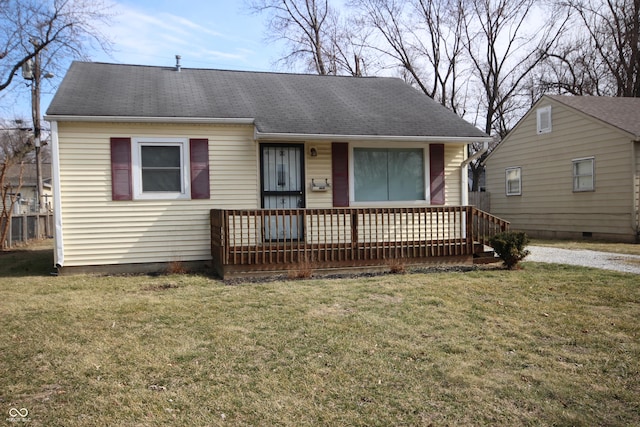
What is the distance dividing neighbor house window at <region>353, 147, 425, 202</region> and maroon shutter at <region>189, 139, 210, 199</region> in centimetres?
308

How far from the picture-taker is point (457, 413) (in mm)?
3244

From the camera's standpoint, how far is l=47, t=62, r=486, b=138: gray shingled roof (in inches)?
358

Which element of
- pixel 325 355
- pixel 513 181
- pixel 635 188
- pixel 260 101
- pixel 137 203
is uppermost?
pixel 260 101

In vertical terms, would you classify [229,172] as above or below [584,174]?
below

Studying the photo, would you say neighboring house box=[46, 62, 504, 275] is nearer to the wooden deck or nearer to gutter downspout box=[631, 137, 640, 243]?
the wooden deck

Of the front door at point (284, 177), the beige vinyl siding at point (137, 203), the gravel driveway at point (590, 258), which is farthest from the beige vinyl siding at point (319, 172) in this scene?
the gravel driveway at point (590, 258)

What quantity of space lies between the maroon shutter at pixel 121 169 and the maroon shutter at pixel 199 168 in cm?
115

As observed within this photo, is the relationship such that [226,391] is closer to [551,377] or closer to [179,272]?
[551,377]

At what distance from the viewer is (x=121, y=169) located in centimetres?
882

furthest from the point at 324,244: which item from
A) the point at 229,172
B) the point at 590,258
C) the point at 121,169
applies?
the point at 590,258

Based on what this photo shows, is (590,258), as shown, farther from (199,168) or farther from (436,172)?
(199,168)

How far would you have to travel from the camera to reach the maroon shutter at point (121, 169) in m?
8.78

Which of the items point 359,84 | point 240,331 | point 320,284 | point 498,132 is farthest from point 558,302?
point 498,132

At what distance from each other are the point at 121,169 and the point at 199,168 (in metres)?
1.43
